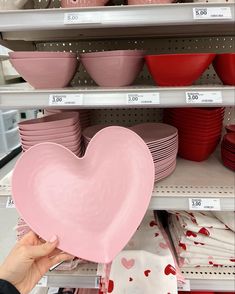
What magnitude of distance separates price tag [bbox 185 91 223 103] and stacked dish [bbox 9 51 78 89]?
1.15 feet

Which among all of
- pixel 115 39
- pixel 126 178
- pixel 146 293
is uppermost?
pixel 115 39

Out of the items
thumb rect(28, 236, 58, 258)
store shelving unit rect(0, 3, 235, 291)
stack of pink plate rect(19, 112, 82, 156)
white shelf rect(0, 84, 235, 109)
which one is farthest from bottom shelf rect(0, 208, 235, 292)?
white shelf rect(0, 84, 235, 109)

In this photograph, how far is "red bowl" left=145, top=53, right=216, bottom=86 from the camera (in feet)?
2.15

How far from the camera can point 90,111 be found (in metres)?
1.14

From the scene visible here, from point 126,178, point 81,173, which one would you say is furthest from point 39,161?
point 126,178

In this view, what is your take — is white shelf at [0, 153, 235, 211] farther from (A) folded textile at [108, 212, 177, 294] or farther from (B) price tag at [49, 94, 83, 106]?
(B) price tag at [49, 94, 83, 106]

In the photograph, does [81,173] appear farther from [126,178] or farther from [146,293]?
[146,293]

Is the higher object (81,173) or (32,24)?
(32,24)

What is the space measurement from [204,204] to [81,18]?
2.03ft

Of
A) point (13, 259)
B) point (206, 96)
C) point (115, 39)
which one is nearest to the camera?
point (206, 96)

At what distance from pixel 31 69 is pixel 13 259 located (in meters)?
0.57

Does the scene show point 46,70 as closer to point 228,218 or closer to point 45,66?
point 45,66

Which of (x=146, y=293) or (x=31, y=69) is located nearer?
(x=31, y=69)

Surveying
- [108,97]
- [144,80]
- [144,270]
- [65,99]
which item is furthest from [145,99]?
[144,270]
